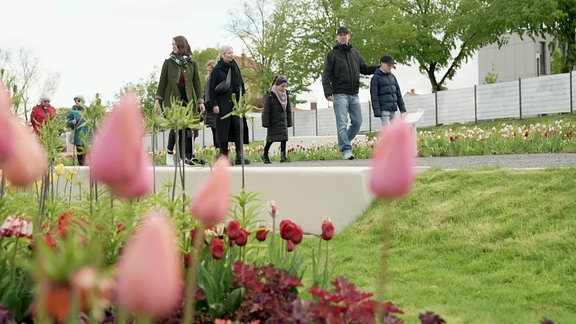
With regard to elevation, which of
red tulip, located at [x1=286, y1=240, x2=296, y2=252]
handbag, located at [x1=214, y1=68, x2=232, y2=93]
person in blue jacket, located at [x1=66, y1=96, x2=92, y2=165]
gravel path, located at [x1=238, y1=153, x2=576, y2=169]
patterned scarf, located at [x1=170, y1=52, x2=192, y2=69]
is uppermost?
patterned scarf, located at [x1=170, y1=52, x2=192, y2=69]

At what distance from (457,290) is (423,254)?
0.96 m

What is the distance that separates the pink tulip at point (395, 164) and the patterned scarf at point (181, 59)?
9774 mm

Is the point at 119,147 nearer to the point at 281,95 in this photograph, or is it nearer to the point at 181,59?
the point at 181,59

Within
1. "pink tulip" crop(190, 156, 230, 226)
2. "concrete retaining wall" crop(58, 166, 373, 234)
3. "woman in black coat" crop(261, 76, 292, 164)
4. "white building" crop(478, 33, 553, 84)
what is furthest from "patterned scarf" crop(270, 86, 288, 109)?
"white building" crop(478, 33, 553, 84)

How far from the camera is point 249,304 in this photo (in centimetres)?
248

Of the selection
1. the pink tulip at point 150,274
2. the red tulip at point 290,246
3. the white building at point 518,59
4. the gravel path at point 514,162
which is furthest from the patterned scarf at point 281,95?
the white building at point 518,59

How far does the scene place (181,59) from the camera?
1046 centimetres

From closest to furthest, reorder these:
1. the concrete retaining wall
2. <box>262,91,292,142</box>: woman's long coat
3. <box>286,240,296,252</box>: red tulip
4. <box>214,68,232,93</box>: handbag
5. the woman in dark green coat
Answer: <box>286,240,296,252</box>: red tulip < the concrete retaining wall < the woman in dark green coat < <box>214,68,232,93</box>: handbag < <box>262,91,292,142</box>: woman's long coat

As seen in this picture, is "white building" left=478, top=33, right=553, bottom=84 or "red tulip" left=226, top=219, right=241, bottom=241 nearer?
"red tulip" left=226, top=219, right=241, bottom=241

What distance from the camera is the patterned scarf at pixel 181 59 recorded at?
10.4m

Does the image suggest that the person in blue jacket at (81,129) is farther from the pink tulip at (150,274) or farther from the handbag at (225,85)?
the pink tulip at (150,274)

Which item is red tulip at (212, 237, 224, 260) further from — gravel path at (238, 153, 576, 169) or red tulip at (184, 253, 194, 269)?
gravel path at (238, 153, 576, 169)

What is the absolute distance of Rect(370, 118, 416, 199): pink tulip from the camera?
2.84ft

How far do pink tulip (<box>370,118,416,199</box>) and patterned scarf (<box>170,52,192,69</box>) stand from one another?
9774 millimetres
